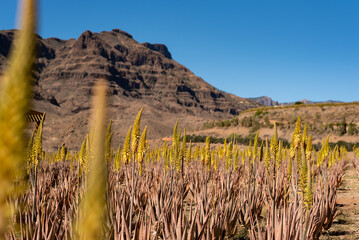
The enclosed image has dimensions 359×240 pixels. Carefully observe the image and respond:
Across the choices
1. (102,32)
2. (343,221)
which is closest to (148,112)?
(343,221)

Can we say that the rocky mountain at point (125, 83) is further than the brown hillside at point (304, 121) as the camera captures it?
Yes

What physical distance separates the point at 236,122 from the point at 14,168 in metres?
37.0

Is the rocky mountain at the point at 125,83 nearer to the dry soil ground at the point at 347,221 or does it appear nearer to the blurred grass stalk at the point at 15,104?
the dry soil ground at the point at 347,221

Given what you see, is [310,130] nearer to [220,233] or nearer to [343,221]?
[343,221]

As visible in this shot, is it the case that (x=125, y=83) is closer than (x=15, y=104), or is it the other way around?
(x=15, y=104)

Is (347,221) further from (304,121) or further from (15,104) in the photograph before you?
(304,121)

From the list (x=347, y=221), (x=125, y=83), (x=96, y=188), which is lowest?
(x=347, y=221)

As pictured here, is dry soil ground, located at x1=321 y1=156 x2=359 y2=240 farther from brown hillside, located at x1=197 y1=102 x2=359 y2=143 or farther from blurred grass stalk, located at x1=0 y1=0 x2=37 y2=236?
brown hillside, located at x1=197 y1=102 x2=359 y2=143

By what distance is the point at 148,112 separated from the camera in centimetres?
6531

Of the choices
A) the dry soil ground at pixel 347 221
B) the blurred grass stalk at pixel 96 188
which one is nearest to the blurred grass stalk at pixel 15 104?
the blurred grass stalk at pixel 96 188

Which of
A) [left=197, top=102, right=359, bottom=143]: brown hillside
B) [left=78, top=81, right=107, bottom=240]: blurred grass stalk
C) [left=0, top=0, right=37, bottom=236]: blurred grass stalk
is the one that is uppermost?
[left=197, top=102, right=359, bottom=143]: brown hillside

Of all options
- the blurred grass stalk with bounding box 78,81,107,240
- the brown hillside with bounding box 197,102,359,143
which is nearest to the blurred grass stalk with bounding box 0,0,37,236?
the blurred grass stalk with bounding box 78,81,107,240

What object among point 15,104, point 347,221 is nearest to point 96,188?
point 15,104

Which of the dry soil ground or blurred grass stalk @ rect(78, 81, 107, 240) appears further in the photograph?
the dry soil ground
